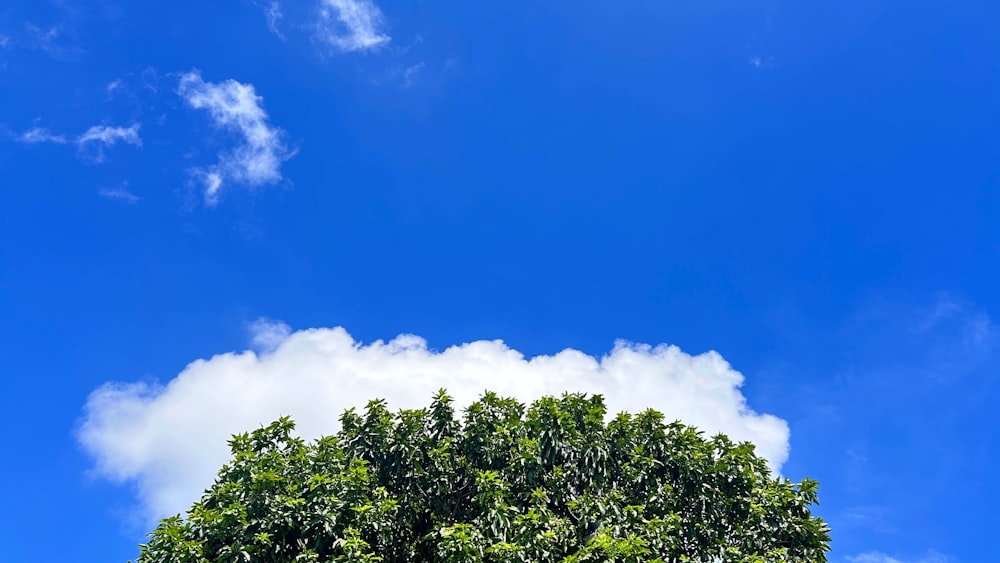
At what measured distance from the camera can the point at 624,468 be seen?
59.9ft

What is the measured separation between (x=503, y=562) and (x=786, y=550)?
25.9ft

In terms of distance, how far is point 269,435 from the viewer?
17969 millimetres

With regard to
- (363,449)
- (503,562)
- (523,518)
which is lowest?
(503,562)

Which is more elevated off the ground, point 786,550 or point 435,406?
point 435,406

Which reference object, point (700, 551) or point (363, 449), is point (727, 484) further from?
point (363, 449)

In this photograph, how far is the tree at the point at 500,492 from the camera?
1534 centimetres

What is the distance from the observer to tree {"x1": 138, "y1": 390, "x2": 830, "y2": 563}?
1534 centimetres

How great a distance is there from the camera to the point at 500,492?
53.4ft

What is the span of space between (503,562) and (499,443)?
3.94 meters

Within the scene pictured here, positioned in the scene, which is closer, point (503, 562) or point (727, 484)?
point (503, 562)

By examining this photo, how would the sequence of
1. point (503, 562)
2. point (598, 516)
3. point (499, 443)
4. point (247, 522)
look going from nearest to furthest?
1. point (503, 562)
2. point (247, 522)
3. point (598, 516)
4. point (499, 443)

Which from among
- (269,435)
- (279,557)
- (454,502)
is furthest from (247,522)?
(454,502)

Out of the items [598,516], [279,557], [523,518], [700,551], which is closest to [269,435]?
[279,557]

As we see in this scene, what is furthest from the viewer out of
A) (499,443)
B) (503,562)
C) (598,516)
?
(499,443)
